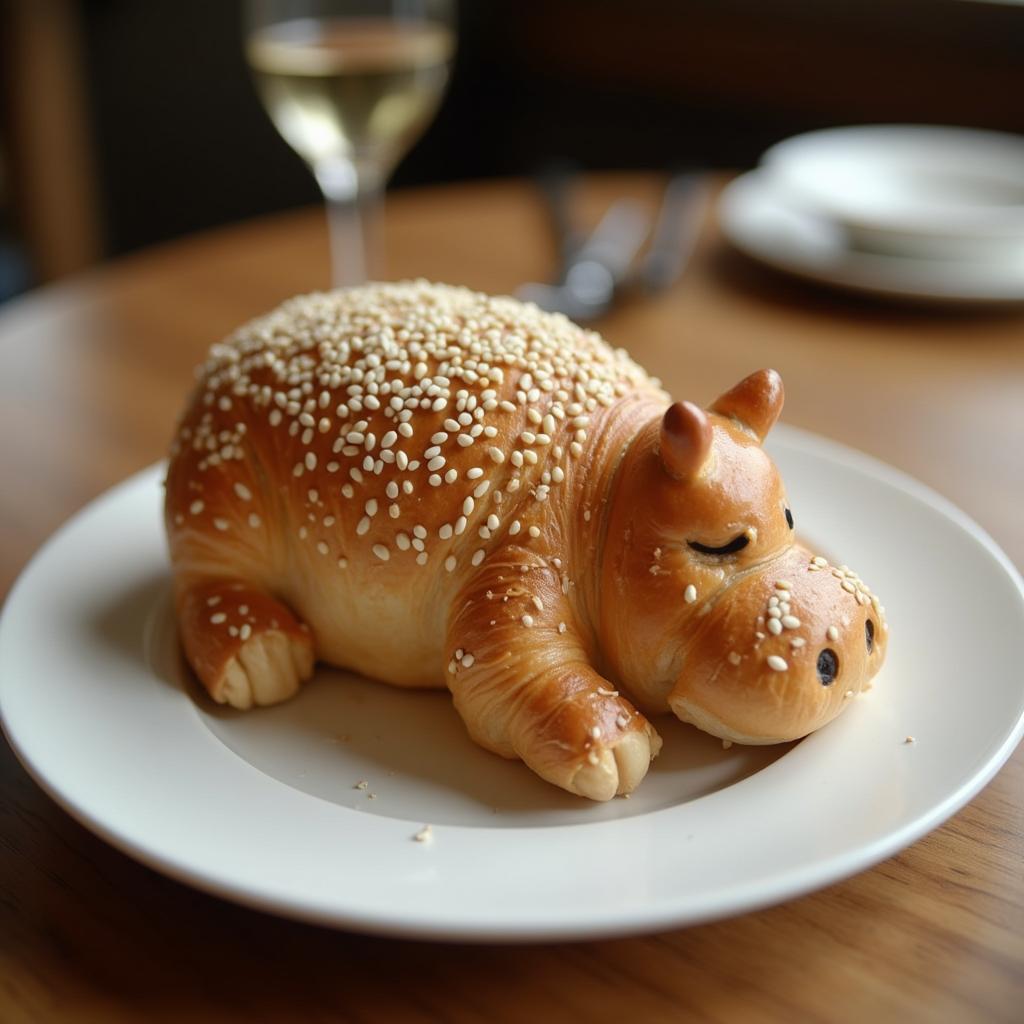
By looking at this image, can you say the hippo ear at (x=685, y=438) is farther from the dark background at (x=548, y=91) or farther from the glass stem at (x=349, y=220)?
the dark background at (x=548, y=91)

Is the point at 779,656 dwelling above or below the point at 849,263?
above

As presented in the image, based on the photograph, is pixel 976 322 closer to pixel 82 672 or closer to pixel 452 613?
pixel 452 613

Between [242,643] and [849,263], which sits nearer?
[242,643]

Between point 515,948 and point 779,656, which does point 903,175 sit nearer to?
point 779,656

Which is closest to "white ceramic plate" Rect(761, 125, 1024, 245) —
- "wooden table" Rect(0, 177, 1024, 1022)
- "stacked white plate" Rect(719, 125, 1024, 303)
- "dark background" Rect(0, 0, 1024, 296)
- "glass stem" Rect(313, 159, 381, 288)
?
"stacked white plate" Rect(719, 125, 1024, 303)

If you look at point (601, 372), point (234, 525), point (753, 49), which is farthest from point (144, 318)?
point (753, 49)

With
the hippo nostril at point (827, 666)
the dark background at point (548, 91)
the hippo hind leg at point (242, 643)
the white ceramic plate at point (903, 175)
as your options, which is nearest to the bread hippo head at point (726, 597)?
the hippo nostril at point (827, 666)

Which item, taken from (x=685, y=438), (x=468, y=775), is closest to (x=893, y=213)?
(x=685, y=438)
